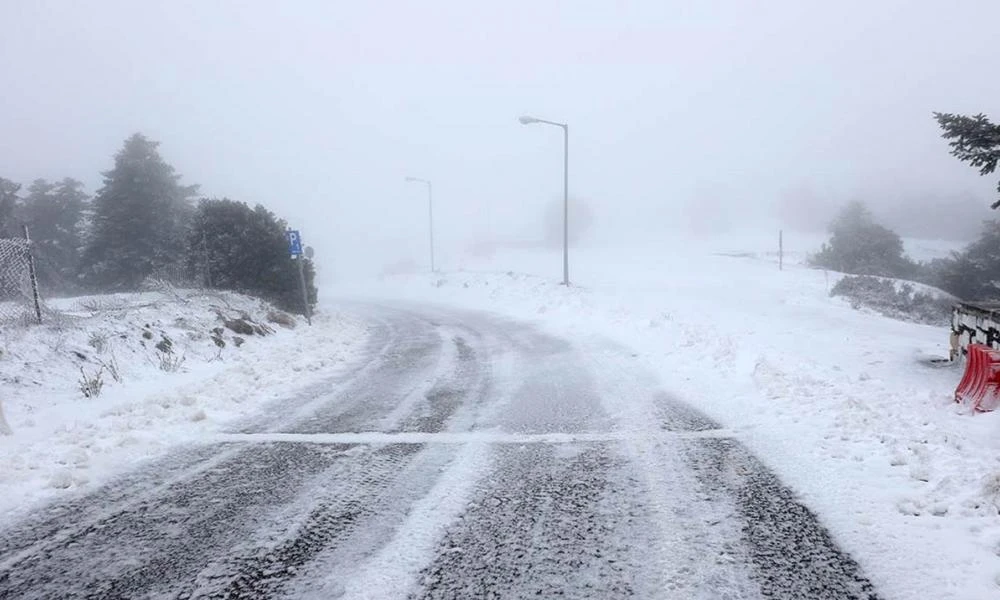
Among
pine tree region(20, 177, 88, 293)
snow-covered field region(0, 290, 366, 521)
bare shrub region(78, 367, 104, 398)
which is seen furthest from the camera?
pine tree region(20, 177, 88, 293)

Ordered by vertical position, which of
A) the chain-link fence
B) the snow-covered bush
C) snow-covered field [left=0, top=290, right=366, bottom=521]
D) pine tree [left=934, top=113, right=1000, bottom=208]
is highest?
pine tree [left=934, top=113, right=1000, bottom=208]

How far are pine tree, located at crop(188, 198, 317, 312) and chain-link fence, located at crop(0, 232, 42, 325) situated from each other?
29.9 feet

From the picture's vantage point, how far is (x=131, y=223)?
29.3m

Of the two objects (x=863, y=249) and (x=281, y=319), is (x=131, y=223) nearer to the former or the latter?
(x=281, y=319)

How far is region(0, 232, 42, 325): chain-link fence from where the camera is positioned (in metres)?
8.87

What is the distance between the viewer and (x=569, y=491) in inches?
167

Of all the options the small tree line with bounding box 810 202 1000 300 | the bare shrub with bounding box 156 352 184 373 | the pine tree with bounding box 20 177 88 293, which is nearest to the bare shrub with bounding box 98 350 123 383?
the bare shrub with bounding box 156 352 184 373

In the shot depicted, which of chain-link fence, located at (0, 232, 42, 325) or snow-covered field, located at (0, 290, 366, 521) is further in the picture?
chain-link fence, located at (0, 232, 42, 325)

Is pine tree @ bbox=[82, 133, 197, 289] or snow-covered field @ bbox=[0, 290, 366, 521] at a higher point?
pine tree @ bbox=[82, 133, 197, 289]

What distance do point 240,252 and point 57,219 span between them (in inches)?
1078

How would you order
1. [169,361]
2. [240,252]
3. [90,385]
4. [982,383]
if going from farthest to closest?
[240,252]
[169,361]
[90,385]
[982,383]

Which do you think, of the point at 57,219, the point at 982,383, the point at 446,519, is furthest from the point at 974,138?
the point at 57,219

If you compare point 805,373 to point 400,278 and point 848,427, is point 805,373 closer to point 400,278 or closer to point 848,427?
point 848,427

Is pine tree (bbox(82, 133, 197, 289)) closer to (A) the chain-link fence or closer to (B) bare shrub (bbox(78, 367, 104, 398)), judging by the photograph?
(A) the chain-link fence
